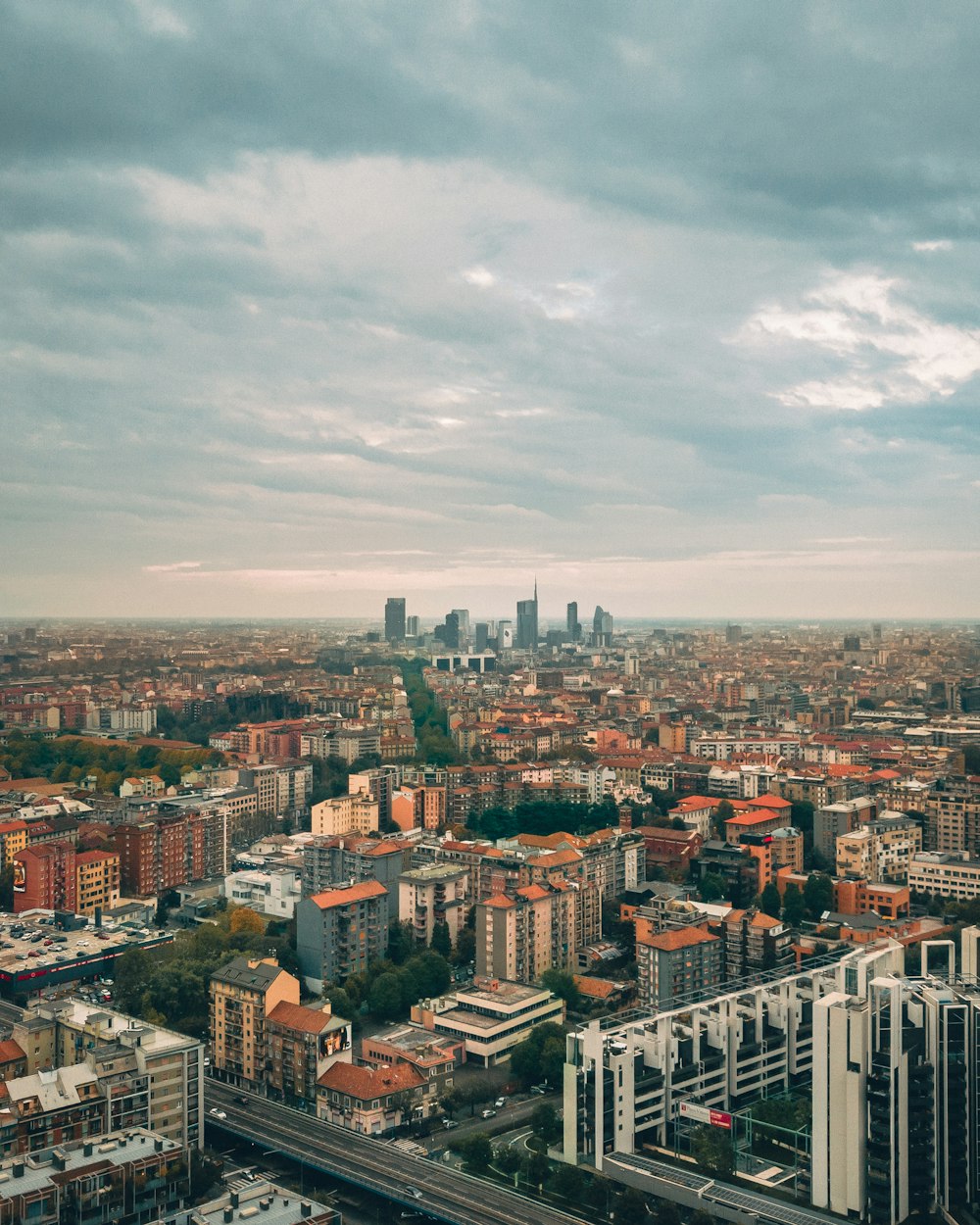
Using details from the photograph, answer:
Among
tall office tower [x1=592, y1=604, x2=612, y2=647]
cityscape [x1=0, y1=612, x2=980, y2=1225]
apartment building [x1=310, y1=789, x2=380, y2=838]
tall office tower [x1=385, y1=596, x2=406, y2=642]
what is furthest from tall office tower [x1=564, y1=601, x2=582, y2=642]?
apartment building [x1=310, y1=789, x2=380, y2=838]

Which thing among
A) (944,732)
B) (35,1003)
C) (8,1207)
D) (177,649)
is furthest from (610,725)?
(8,1207)

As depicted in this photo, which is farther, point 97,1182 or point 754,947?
point 754,947

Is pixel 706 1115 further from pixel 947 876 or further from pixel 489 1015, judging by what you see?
pixel 947 876

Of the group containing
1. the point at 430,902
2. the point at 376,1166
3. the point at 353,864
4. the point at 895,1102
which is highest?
the point at 353,864

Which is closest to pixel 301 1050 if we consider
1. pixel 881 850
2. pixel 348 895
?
pixel 348 895

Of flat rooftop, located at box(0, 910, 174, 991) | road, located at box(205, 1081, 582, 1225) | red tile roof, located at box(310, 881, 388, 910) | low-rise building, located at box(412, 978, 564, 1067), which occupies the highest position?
red tile roof, located at box(310, 881, 388, 910)

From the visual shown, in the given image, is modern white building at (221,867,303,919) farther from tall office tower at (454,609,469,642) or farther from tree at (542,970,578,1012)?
tall office tower at (454,609,469,642)
